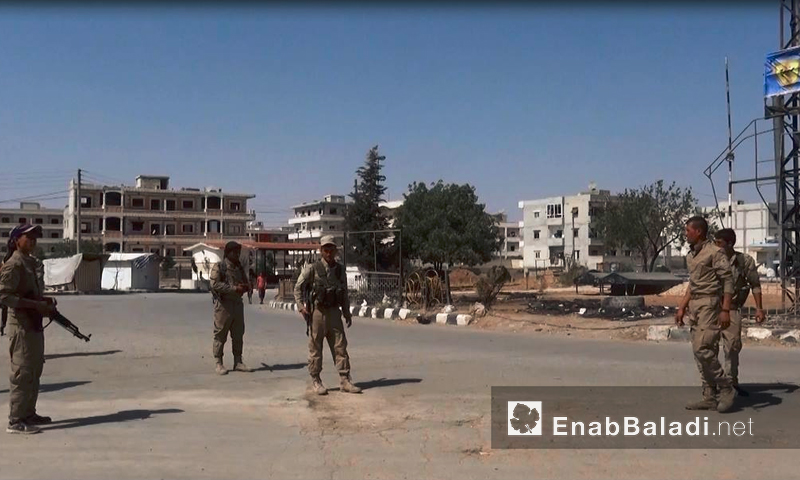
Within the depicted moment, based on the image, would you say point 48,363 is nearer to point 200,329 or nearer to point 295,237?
point 200,329

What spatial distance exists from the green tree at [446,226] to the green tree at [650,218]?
75.1 feet

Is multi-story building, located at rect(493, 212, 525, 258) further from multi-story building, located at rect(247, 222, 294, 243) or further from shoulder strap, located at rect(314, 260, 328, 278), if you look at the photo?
shoulder strap, located at rect(314, 260, 328, 278)

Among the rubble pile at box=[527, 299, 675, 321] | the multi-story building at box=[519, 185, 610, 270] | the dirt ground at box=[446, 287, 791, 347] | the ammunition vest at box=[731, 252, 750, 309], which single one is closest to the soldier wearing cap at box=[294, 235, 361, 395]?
the ammunition vest at box=[731, 252, 750, 309]

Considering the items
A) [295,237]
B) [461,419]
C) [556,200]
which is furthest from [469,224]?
[295,237]

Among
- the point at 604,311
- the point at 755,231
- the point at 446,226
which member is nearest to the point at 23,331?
the point at 604,311

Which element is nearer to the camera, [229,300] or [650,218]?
[229,300]

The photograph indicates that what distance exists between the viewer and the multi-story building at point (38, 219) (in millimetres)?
102500

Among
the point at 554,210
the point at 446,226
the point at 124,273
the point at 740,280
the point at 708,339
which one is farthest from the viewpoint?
the point at 554,210

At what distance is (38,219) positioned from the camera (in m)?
105

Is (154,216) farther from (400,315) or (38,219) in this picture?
(400,315)

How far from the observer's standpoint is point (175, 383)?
10000 millimetres

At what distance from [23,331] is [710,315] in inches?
252

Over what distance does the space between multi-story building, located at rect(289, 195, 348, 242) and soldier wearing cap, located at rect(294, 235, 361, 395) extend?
107 meters

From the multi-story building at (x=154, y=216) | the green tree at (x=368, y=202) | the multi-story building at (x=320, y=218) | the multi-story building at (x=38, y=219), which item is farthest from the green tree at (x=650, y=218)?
the multi-story building at (x=38, y=219)
